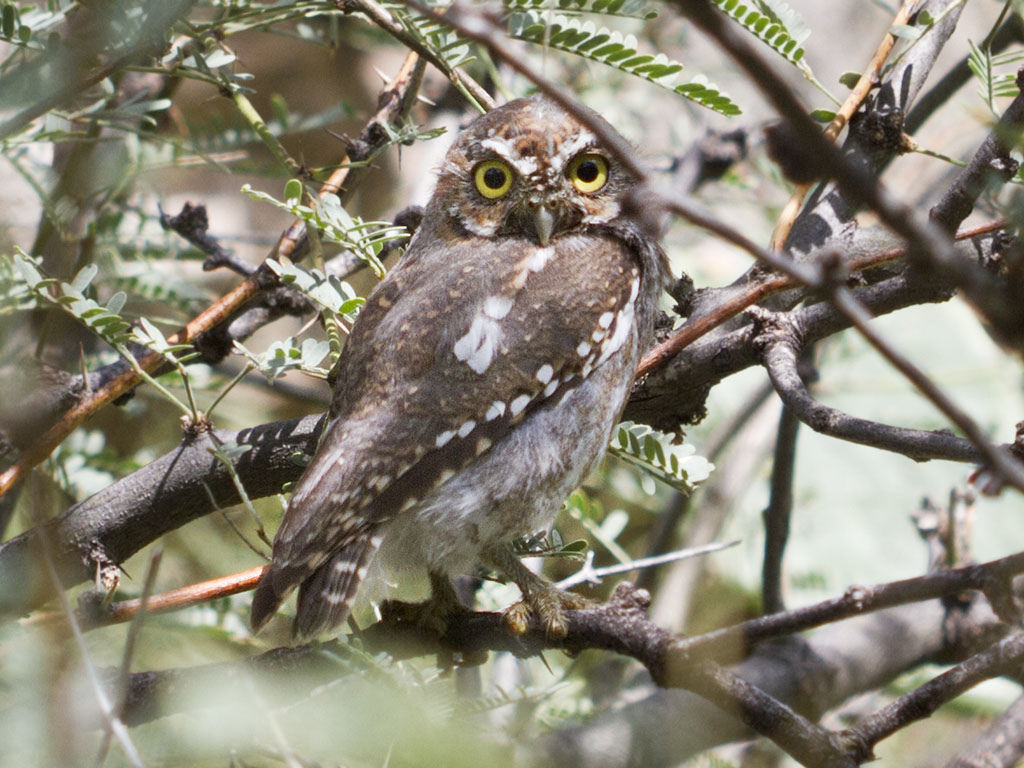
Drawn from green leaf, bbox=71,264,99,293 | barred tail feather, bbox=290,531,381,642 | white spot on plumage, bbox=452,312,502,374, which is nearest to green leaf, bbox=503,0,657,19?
white spot on plumage, bbox=452,312,502,374

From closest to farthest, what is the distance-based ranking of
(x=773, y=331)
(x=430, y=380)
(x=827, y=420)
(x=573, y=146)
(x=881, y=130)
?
(x=827, y=420) < (x=773, y=331) < (x=430, y=380) < (x=881, y=130) < (x=573, y=146)

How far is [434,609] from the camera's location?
2.38 meters

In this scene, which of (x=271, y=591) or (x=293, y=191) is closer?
(x=271, y=591)

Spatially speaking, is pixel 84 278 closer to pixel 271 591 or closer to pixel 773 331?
pixel 271 591

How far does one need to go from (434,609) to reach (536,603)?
0.24 m

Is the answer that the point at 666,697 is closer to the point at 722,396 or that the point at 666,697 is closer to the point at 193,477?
the point at 193,477

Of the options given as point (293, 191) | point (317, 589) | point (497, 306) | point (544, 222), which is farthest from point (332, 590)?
point (544, 222)

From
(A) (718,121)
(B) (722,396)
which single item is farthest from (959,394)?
(A) (718,121)

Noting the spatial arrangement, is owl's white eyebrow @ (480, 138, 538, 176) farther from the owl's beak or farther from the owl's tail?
the owl's tail

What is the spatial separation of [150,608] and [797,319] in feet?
4.70

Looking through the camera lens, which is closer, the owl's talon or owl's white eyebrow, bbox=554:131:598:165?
the owl's talon

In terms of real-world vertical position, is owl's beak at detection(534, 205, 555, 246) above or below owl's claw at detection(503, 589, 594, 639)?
above

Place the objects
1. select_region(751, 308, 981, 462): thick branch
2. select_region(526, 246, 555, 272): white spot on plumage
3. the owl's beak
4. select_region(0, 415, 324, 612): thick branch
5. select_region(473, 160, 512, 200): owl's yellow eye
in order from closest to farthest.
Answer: select_region(751, 308, 981, 462): thick branch
select_region(0, 415, 324, 612): thick branch
select_region(526, 246, 555, 272): white spot on plumage
the owl's beak
select_region(473, 160, 512, 200): owl's yellow eye

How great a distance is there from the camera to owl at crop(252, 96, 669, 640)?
2148mm
